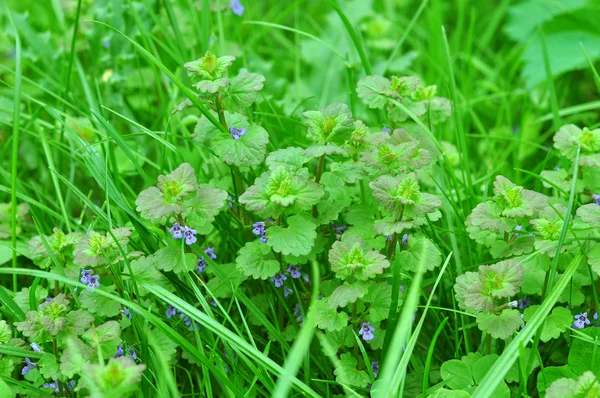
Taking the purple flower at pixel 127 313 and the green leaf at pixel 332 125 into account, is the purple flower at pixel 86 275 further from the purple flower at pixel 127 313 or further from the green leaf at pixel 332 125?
the green leaf at pixel 332 125

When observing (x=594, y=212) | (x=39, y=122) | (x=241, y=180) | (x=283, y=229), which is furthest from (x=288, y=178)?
(x=39, y=122)

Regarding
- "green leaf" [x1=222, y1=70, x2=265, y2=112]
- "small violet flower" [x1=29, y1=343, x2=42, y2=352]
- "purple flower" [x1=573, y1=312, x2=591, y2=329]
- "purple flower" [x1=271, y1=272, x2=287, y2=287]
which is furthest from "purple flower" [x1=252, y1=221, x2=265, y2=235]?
"purple flower" [x1=573, y1=312, x2=591, y2=329]

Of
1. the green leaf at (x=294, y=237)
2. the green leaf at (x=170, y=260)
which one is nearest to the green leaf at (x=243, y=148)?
the green leaf at (x=294, y=237)

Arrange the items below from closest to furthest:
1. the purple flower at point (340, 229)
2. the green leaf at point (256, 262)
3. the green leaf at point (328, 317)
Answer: the green leaf at point (328, 317) < the green leaf at point (256, 262) < the purple flower at point (340, 229)

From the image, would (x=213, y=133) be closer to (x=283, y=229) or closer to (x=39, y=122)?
(x=283, y=229)

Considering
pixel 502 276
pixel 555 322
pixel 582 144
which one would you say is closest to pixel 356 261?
pixel 502 276

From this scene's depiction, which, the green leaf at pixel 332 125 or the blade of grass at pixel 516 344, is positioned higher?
the green leaf at pixel 332 125
